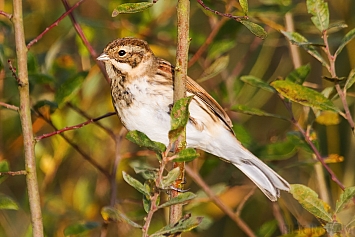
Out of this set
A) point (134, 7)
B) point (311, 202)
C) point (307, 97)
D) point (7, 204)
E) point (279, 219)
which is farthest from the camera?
point (279, 219)

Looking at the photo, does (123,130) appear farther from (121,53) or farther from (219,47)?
(219,47)

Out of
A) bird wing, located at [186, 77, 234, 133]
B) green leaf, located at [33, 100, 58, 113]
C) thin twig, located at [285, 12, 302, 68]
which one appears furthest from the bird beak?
thin twig, located at [285, 12, 302, 68]

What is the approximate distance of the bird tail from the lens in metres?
3.12

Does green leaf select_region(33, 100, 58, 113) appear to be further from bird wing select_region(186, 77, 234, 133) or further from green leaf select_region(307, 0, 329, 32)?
green leaf select_region(307, 0, 329, 32)

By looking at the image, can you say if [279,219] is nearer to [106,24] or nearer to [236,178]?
[236,178]

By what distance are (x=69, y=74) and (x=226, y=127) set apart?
87 centimetres

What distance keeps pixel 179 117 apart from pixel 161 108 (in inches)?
A: 47.1

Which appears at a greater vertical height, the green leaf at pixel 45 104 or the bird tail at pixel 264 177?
the green leaf at pixel 45 104

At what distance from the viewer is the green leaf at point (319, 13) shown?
2.57 meters

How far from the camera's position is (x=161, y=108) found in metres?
3.02

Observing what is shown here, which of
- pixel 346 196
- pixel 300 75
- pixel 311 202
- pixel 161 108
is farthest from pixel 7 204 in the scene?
pixel 300 75

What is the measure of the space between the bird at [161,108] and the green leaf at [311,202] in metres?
0.75

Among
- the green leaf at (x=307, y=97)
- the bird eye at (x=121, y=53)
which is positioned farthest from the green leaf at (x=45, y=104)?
the green leaf at (x=307, y=97)

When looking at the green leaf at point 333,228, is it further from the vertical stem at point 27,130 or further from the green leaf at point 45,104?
the green leaf at point 45,104
